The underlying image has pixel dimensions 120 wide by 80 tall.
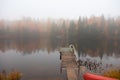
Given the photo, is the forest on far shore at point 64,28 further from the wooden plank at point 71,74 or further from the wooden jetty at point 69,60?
the wooden plank at point 71,74

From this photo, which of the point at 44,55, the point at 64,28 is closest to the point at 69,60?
the point at 44,55

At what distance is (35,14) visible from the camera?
15.5ft

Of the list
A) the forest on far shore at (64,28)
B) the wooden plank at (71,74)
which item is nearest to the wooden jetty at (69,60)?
the wooden plank at (71,74)

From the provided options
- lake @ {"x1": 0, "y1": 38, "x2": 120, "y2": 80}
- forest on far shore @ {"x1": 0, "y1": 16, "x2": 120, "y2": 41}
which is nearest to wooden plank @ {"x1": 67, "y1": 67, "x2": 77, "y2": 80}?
lake @ {"x1": 0, "y1": 38, "x2": 120, "y2": 80}

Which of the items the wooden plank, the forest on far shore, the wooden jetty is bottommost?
the wooden plank

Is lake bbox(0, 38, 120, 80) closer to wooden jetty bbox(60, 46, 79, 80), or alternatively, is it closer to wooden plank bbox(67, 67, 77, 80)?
wooden jetty bbox(60, 46, 79, 80)

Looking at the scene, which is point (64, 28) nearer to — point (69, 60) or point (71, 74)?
point (69, 60)

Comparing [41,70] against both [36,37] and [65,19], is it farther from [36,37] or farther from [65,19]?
[65,19]

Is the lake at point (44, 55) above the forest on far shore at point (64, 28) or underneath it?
underneath

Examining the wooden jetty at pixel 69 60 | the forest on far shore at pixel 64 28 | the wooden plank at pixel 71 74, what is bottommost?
the wooden plank at pixel 71 74

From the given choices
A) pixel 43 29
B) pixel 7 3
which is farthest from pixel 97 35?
pixel 7 3

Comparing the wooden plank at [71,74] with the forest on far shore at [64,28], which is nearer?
the wooden plank at [71,74]

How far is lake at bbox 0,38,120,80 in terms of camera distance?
4.73 metres

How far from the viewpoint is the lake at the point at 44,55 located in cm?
473
